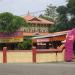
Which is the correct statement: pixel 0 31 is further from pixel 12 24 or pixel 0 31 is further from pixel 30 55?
pixel 30 55

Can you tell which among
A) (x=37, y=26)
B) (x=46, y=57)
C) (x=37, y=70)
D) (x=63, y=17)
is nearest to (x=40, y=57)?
(x=46, y=57)

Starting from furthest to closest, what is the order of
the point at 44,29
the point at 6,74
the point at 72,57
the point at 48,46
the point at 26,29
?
the point at 44,29 < the point at 26,29 < the point at 48,46 < the point at 72,57 < the point at 6,74

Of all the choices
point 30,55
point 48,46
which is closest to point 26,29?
point 48,46

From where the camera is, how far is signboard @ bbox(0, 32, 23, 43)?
6056cm

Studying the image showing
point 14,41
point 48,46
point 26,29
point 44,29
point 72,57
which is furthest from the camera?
point 44,29

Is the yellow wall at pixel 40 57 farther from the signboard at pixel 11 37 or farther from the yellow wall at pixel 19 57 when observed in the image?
the signboard at pixel 11 37

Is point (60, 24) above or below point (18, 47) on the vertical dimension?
above

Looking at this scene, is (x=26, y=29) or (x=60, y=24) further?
(x=26, y=29)

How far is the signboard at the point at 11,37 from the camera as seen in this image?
6056 centimetres

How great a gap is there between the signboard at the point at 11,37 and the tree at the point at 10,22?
0.93 metres

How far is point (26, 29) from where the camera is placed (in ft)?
244

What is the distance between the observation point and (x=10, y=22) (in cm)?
6462

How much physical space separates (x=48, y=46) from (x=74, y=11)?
10.8 m

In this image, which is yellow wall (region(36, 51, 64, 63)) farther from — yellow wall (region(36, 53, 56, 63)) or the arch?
the arch
